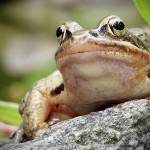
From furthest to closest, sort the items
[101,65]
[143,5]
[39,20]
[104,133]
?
[39,20]
[101,65]
[143,5]
[104,133]

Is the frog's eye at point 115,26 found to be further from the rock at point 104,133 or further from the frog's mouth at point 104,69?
the rock at point 104,133

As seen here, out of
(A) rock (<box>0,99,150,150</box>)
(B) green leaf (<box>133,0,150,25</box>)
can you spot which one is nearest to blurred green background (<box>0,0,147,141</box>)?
(B) green leaf (<box>133,0,150,25</box>)

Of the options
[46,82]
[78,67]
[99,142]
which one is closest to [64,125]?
[99,142]

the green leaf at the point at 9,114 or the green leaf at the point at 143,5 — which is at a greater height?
the green leaf at the point at 9,114

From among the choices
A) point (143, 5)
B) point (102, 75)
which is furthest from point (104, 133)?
point (143, 5)

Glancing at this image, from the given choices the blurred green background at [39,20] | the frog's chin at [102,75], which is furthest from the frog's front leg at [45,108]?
the blurred green background at [39,20]

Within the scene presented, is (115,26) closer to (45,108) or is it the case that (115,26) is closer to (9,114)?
(45,108)

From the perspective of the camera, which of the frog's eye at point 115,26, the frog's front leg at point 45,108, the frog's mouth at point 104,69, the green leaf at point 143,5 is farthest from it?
the frog's front leg at point 45,108
